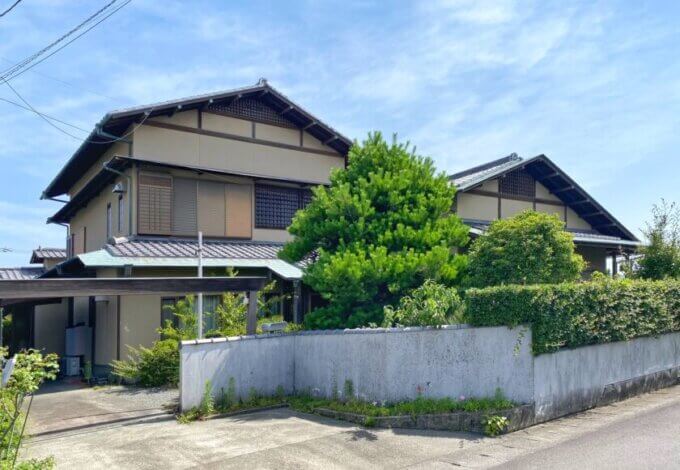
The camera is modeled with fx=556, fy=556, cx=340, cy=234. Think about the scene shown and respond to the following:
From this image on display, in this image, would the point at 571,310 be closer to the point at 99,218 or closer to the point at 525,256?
the point at 525,256

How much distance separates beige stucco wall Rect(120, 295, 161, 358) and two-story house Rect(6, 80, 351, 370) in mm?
24

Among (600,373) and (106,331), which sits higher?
(106,331)

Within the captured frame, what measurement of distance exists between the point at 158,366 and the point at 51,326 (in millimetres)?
7937

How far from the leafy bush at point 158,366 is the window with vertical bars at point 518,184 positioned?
38.0 feet

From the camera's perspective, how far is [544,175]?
19.1 meters

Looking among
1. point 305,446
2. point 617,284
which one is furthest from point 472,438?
point 617,284

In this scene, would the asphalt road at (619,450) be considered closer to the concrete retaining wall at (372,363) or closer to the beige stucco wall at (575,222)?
the concrete retaining wall at (372,363)

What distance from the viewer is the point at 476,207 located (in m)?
17.8

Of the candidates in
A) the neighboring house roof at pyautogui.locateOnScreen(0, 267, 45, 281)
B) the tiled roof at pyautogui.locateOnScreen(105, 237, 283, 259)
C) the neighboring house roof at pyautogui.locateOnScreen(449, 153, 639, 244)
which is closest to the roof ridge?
the neighboring house roof at pyautogui.locateOnScreen(449, 153, 639, 244)

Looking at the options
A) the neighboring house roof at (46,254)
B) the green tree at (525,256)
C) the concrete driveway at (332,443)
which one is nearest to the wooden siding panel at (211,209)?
the concrete driveway at (332,443)

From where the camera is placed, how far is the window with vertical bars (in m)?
18.4

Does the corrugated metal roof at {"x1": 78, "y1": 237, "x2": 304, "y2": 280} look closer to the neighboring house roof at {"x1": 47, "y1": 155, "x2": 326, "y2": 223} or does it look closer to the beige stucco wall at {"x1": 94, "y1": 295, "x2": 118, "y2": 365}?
the beige stucco wall at {"x1": 94, "y1": 295, "x2": 118, "y2": 365}

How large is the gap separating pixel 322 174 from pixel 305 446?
12.0m

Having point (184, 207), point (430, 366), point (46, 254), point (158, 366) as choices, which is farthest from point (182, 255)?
point (46, 254)
